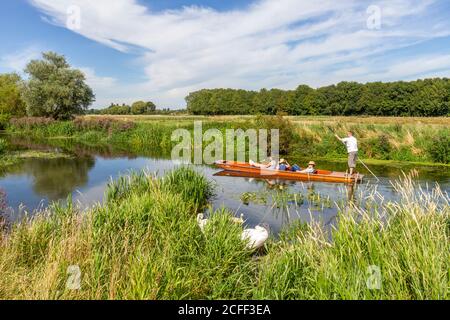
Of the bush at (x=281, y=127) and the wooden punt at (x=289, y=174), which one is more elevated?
the bush at (x=281, y=127)

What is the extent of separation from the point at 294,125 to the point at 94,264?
70.7 feet

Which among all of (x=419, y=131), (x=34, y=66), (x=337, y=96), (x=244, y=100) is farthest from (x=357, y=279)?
(x=244, y=100)

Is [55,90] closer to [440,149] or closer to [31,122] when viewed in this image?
[31,122]

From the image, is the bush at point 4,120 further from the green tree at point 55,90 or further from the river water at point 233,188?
the river water at point 233,188

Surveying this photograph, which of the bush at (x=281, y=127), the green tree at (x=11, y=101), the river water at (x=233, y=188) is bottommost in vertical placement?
the river water at (x=233, y=188)

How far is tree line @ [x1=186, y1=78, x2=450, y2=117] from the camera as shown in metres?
69.1

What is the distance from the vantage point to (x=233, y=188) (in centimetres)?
1386

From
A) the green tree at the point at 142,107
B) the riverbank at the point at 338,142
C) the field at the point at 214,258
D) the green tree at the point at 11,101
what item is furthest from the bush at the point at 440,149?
the green tree at the point at 142,107

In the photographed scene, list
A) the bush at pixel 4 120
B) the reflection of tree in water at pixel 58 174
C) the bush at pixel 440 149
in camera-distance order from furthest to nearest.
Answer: the bush at pixel 4 120
the bush at pixel 440 149
the reflection of tree in water at pixel 58 174

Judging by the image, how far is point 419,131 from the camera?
2064 cm

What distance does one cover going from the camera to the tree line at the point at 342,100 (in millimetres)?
69062

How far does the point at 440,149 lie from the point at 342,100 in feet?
219

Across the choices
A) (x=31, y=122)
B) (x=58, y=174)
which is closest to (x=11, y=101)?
(x=31, y=122)
